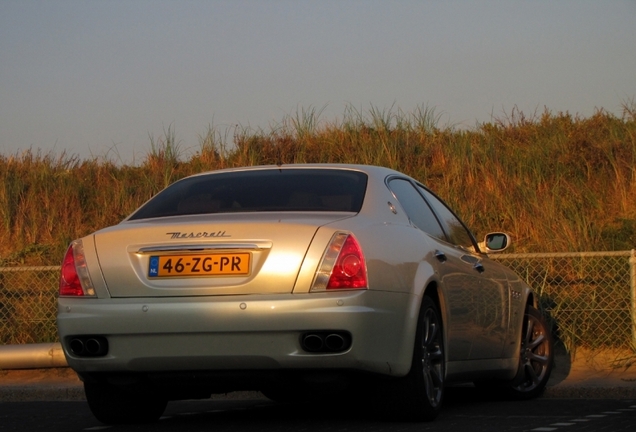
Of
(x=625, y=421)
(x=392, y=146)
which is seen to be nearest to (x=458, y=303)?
(x=625, y=421)

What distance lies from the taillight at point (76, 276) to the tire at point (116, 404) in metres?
0.65

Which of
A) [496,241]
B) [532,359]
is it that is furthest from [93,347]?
[532,359]

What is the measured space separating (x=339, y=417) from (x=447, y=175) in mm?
11838

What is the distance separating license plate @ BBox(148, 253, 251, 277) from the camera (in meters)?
5.44

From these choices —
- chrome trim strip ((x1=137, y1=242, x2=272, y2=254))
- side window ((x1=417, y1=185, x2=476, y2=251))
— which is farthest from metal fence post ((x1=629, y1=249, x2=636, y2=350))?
chrome trim strip ((x1=137, y1=242, x2=272, y2=254))

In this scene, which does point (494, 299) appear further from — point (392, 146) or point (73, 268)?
point (392, 146)

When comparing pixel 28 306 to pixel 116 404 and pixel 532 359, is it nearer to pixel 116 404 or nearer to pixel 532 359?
pixel 532 359

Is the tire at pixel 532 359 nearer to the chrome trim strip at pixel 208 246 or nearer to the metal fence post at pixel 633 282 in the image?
the metal fence post at pixel 633 282

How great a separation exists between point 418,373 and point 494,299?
183 cm

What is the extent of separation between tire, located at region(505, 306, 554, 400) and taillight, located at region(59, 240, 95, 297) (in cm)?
371

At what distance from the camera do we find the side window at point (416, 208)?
21.9ft

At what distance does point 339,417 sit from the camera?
253 inches

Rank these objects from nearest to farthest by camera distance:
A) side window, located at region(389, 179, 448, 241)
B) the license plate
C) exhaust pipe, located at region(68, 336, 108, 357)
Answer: the license plate
exhaust pipe, located at region(68, 336, 108, 357)
side window, located at region(389, 179, 448, 241)

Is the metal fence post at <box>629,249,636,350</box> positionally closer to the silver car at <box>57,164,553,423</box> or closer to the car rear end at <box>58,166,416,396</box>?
the silver car at <box>57,164,553,423</box>
